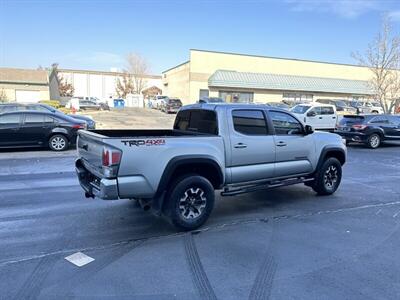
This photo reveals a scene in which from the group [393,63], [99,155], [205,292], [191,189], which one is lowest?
[205,292]

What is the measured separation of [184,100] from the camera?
1919 inches

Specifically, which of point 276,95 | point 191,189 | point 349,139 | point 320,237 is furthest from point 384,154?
point 276,95

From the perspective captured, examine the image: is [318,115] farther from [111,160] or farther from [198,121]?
[111,160]

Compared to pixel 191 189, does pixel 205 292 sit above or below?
below

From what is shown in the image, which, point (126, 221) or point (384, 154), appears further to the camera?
point (384, 154)

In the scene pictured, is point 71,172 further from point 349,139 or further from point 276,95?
point 276,95

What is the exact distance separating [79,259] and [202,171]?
2.18 metres

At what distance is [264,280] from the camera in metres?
3.74

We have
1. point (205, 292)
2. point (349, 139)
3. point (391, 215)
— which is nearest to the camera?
point (205, 292)

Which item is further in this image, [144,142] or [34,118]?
[34,118]

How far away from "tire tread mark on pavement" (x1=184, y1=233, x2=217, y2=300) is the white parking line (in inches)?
47.0

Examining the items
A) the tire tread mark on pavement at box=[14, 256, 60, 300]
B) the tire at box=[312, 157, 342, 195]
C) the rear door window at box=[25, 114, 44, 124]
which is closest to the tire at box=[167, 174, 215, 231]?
the tire tread mark on pavement at box=[14, 256, 60, 300]

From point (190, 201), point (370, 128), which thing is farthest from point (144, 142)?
point (370, 128)

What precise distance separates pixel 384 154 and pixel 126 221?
1234 centimetres
